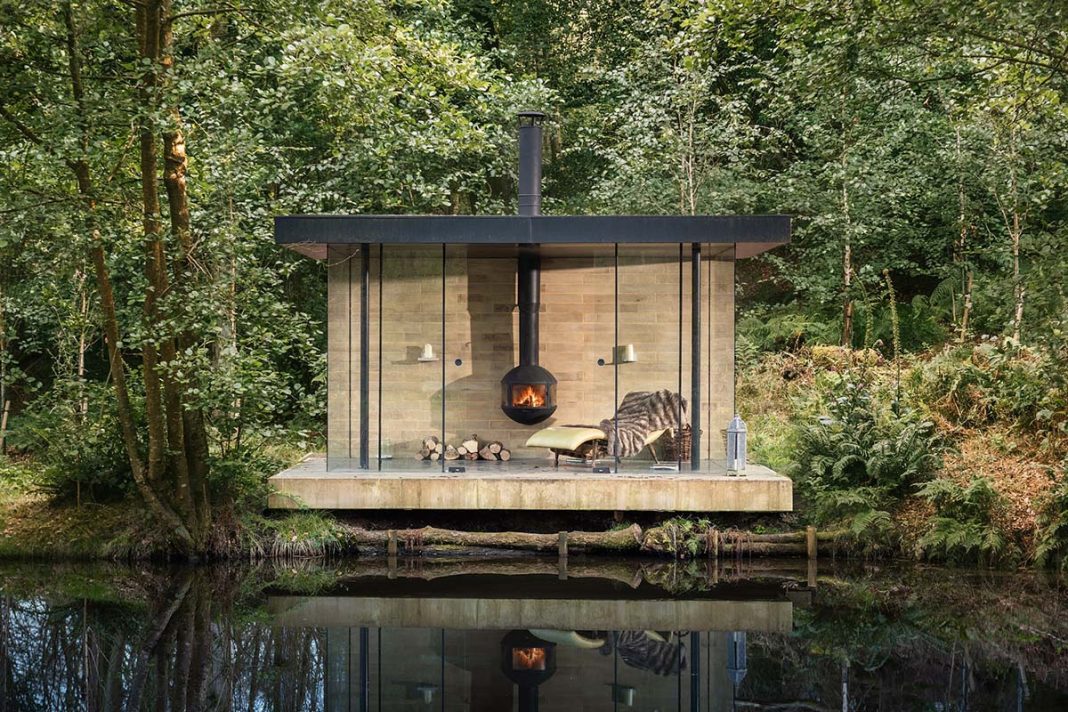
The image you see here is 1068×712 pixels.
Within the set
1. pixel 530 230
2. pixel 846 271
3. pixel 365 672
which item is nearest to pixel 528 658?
pixel 365 672

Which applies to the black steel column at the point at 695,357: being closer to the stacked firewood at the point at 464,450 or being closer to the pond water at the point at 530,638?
the pond water at the point at 530,638

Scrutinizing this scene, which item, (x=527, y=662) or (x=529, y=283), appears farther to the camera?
(x=529, y=283)

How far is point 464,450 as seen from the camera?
12.1 metres

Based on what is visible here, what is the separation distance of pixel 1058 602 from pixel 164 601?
6.60 metres

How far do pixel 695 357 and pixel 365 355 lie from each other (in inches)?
127

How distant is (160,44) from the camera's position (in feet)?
34.3

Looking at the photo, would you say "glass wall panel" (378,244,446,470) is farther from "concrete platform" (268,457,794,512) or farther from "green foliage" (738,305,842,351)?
"green foliage" (738,305,842,351)

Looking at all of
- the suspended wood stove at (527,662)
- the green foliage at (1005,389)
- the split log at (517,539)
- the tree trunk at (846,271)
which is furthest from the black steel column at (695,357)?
the tree trunk at (846,271)

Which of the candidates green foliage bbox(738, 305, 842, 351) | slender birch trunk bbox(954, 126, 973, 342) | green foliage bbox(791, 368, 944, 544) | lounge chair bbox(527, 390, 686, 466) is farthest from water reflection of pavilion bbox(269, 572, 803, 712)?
slender birch trunk bbox(954, 126, 973, 342)

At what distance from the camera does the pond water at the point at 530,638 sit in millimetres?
6629

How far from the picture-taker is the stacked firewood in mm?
11992

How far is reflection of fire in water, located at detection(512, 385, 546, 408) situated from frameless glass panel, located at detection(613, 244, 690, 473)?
830mm

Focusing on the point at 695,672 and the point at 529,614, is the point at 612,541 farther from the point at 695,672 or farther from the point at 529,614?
the point at 695,672

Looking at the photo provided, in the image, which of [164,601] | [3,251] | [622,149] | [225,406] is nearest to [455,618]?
[164,601]
